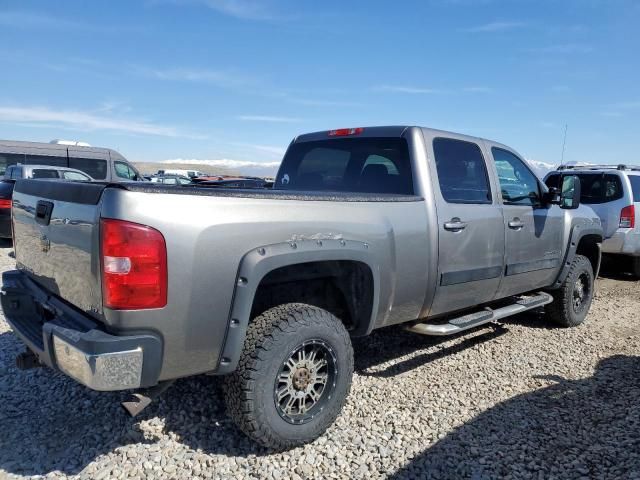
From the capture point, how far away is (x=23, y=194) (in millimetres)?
3102

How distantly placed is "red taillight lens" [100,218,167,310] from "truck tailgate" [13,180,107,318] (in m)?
0.08

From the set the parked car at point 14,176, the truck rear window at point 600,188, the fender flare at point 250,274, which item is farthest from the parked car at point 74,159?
the fender flare at point 250,274

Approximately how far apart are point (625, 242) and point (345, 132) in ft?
18.9

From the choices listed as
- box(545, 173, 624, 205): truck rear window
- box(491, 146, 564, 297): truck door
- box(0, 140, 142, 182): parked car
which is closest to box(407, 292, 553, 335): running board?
box(491, 146, 564, 297): truck door

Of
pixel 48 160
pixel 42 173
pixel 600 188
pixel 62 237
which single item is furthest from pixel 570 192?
pixel 48 160

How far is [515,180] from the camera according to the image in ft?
15.0

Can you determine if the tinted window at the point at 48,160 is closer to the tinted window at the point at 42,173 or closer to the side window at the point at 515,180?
the tinted window at the point at 42,173

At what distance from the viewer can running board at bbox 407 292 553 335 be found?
359cm

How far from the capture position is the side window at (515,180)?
4.40 metres

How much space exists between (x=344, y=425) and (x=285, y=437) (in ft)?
1.82

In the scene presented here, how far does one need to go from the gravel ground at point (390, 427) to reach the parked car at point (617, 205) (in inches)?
153

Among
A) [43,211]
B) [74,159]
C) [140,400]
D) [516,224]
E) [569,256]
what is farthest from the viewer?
[74,159]

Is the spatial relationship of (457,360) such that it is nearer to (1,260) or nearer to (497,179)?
(497,179)

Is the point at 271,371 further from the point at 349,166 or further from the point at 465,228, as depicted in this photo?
the point at 349,166
